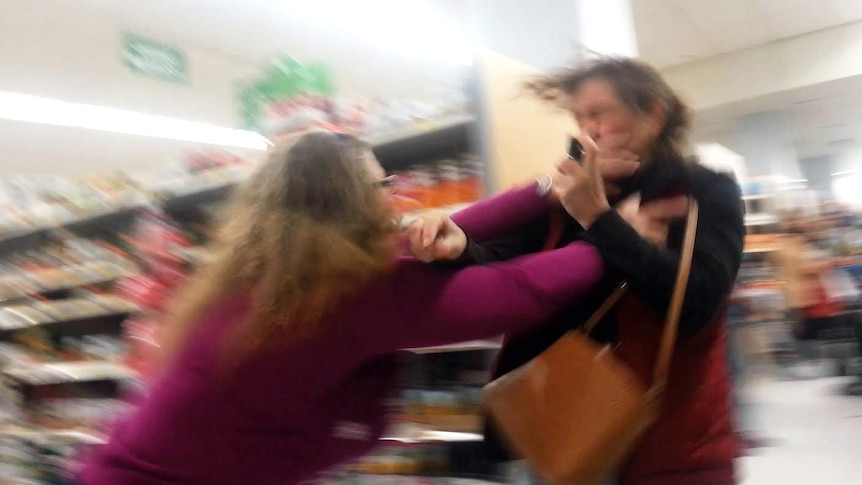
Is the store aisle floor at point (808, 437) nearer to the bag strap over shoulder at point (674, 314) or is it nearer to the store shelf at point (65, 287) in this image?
the bag strap over shoulder at point (674, 314)

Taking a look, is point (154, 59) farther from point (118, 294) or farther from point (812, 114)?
point (812, 114)

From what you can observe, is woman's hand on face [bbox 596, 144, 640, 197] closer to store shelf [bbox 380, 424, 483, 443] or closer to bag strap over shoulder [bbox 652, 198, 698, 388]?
bag strap over shoulder [bbox 652, 198, 698, 388]

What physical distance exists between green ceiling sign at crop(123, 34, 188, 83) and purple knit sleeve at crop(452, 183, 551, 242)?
499 centimetres

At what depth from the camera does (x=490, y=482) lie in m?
2.11

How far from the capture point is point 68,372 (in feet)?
11.2

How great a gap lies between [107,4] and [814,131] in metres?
10.9

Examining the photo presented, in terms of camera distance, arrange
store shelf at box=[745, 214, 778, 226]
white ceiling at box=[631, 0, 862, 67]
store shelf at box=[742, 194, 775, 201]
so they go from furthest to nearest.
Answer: store shelf at box=[742, 194, 775, 201], store shelf at box=[745, 214, 778, 226], white ceiling at box=[631, 0, 862, 67]

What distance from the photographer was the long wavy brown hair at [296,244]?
41.0 inches

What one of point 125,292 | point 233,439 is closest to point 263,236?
point 233,439

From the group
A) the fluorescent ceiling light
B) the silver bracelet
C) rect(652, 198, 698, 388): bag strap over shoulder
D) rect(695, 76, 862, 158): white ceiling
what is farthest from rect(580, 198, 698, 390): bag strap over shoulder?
rect(695, 76, 862, 158): white ceiling

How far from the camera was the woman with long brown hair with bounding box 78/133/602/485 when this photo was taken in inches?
41.2

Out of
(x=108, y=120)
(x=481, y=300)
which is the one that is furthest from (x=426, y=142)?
(x=108, y=120)

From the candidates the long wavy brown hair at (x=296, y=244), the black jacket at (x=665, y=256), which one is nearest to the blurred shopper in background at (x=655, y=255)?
the black jacket at (x=665, y=256)

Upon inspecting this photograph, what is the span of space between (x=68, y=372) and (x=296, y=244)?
2877 mm
